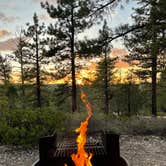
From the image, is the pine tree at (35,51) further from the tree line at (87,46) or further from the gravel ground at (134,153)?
the gravel ground at (134,153)

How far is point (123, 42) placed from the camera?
32.2 ft

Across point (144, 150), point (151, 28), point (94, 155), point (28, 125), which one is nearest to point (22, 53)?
point (151, 28)

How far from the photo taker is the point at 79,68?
61.6 ft

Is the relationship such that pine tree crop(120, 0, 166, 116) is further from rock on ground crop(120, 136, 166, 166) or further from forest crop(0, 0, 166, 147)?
rock on ground crop(120, 136, 166, 166)

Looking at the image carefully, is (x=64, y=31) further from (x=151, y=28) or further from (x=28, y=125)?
(x=28, y=125)

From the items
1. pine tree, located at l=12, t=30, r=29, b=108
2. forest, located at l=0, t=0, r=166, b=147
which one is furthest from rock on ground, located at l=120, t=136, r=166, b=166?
pine tree, located at l=12, t=30, r=29, b=108

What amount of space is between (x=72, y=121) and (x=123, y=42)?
396 cm

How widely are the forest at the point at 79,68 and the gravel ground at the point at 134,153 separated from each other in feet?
1.03

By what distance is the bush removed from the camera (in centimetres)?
659

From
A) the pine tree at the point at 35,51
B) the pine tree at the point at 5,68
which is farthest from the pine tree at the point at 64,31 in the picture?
the pine tree at the point at 5,68

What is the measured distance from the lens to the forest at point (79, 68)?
7351 millimetres

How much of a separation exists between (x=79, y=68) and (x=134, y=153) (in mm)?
13042

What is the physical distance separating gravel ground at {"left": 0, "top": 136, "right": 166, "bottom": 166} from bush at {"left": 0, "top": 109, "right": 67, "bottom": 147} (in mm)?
300

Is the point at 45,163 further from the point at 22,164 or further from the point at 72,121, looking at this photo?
the point at 72,121
